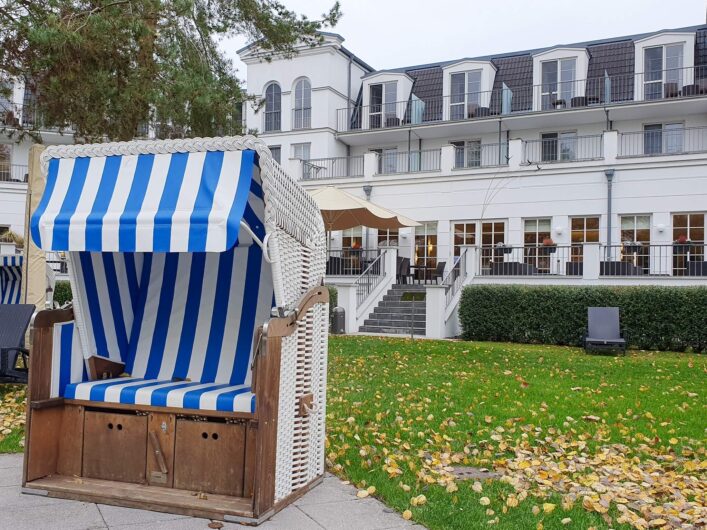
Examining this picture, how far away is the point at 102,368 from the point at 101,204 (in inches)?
57.4

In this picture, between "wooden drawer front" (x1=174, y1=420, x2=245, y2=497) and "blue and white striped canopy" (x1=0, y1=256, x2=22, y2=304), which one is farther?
"blue and white striped canopy" (x1=0, y1=256, x2=22, y2=304)

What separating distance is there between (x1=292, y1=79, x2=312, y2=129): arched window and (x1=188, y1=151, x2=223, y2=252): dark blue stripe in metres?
26.7

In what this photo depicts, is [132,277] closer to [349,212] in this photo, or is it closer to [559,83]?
[349,212]

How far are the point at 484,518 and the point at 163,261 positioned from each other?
3.10m

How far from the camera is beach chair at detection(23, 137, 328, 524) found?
403cm

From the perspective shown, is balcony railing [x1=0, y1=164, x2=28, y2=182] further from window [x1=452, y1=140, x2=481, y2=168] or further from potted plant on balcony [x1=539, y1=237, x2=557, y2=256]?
potted plant on balcony [x1=539, y1=237, x2=557, y2=256]

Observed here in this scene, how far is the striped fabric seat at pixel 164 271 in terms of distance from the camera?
13.3 feet

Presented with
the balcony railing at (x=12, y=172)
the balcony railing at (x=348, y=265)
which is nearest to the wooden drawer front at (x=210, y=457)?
the balcony railing at (x=348, y=265)

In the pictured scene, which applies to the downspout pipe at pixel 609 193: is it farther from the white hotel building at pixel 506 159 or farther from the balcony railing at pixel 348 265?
the balcony railing at pixel 348 265

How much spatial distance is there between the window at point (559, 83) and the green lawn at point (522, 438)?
1796 cm

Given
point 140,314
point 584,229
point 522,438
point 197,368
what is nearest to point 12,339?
point 140,314

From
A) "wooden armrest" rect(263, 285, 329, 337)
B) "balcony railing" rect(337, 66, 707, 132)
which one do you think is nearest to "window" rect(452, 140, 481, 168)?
"balcony railing" rect(337, 66, 707, 132)

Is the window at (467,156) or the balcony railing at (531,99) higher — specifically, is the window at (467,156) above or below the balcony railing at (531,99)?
below

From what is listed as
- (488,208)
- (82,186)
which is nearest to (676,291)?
(488,208)
